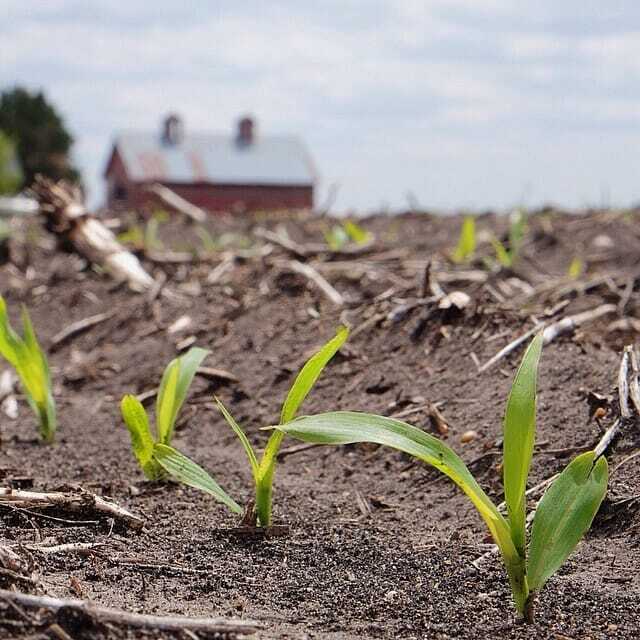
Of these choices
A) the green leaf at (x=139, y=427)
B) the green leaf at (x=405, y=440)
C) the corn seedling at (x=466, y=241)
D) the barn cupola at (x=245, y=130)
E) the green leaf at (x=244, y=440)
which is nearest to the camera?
the green leaf at (x=405, y=440)

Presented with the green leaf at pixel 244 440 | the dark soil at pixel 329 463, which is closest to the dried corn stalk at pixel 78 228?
the dark soil at pixel 329 463

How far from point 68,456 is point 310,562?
133 centimetres

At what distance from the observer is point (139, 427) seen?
2496 mm

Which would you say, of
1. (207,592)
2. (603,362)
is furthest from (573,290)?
(207,592)

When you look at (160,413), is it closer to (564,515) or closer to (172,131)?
(564,515)

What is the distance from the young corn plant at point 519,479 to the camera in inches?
66.2

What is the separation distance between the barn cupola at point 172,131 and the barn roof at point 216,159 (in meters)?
0.10

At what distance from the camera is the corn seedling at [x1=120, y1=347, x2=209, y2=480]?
2.48m

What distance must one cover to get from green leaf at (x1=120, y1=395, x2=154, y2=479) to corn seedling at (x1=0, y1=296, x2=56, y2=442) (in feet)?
1.76

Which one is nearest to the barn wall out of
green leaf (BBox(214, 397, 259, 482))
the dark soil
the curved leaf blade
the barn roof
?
the barn roof

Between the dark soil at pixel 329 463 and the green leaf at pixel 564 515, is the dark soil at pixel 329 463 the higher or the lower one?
the lower one

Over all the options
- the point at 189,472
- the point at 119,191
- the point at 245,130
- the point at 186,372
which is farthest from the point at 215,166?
the point at 189,472

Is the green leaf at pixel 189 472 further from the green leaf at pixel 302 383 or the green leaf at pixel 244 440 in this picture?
the green leaf at pixel 302 383

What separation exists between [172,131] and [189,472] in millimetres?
28933
